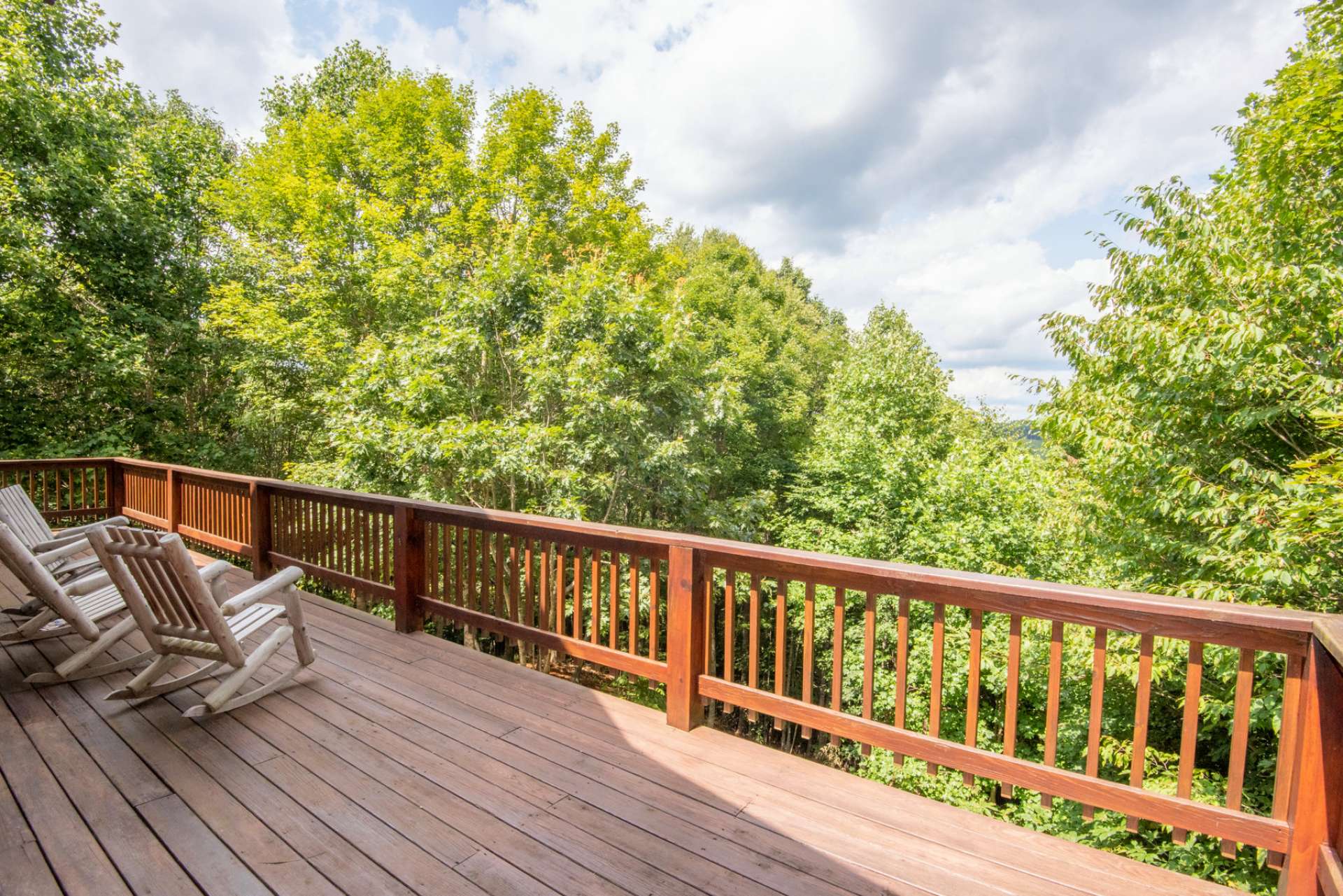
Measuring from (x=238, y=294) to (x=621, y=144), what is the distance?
8.15 metres

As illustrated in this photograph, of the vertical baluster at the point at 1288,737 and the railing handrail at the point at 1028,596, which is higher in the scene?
the railing handrail at the point at 1028,596

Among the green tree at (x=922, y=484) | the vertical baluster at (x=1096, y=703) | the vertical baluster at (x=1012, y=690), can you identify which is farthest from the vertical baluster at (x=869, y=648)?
the green tree at (x=922, y=484)

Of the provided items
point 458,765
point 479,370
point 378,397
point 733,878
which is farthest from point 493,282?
point 733,878

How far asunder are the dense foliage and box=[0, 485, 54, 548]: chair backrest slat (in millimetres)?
3528

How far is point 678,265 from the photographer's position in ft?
43.6

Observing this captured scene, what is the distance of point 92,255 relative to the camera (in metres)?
8.79

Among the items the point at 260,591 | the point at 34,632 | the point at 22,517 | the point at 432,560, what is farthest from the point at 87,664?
the point at 432,560

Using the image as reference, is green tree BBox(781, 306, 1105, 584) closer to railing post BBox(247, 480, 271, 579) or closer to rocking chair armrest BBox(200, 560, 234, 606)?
rocking chair armrest BBox(200, 560, 234, 606)

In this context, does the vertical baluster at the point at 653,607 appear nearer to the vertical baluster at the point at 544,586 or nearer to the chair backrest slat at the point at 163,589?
the vertical baluster at the point at 544,586

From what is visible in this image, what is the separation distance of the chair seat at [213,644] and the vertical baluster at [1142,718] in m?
3.25

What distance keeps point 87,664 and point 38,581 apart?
75 centimetres

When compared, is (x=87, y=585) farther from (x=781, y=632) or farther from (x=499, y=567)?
(x=781, y=632)

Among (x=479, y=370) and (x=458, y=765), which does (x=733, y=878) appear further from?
(x=479, y=370)

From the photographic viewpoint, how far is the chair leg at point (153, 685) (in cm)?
253
